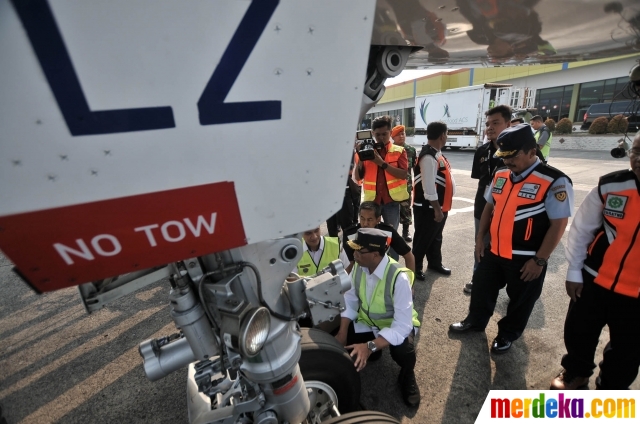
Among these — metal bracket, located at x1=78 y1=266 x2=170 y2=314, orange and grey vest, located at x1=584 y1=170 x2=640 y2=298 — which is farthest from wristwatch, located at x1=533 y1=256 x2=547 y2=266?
metal bracket, located at x1=78 y1=266 x2=170 y2=314

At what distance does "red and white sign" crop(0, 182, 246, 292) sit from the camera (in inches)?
24.5

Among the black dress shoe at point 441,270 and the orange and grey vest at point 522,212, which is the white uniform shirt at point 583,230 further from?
the black dress shoe at point 441,270

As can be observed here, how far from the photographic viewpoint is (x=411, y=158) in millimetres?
4188

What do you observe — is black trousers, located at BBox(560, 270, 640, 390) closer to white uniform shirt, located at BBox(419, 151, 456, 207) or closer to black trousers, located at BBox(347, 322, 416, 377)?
black trousers, located at BBox(347, 322, 416, 377)

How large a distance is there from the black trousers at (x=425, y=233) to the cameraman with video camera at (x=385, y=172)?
308mm

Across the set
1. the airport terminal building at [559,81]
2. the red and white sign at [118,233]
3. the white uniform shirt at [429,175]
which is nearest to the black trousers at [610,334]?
the white uniform shirt at [429,175]

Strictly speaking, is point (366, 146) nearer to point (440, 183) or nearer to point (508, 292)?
point (440, 183)

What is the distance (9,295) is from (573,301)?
5.96 m

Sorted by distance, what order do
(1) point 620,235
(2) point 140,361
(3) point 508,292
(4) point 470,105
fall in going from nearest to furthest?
(1) point 620,235
(3) point 508,292
(2) point 140,361
(4) point 470,105

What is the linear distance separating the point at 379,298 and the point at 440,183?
1.80 m

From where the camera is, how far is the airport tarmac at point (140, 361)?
82.5 inches

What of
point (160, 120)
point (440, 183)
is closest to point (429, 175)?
point (440, 183)

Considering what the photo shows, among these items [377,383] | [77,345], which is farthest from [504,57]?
[77,345]

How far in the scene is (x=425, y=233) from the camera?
11.4ft
